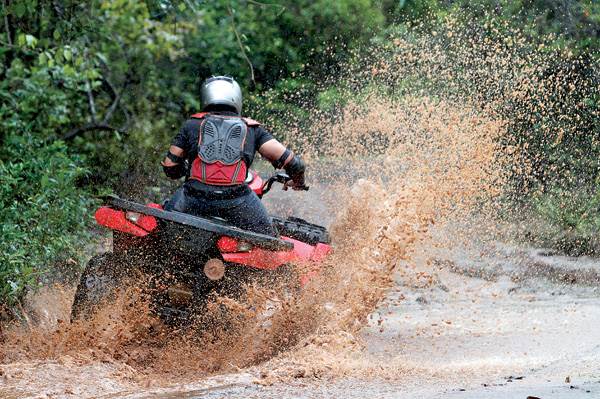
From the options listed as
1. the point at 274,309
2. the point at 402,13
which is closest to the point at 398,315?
the point at 274,309

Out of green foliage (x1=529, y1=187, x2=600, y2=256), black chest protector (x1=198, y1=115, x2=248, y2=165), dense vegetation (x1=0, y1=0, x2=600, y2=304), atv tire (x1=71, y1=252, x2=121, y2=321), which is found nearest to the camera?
atv tire (x1=71, y1=252, x2=121, y2=321)

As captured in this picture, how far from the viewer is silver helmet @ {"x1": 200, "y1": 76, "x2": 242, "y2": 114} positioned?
7.05 meters

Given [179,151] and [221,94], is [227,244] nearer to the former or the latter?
[179,151]

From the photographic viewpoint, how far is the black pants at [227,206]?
6922 millimetres

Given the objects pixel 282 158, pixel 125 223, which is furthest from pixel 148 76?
pixel 125 223

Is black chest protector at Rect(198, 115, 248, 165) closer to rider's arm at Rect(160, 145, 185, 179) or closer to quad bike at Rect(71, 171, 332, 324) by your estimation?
rider's arm at Rect(160, 145, 185, 179)

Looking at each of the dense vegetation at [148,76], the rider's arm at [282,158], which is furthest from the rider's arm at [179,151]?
the dense vegetation at [148,76]

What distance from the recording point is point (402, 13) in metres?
17.1

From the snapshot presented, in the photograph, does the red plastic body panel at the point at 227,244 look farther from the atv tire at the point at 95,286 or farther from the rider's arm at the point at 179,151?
the rider's arm at the point at 179,151

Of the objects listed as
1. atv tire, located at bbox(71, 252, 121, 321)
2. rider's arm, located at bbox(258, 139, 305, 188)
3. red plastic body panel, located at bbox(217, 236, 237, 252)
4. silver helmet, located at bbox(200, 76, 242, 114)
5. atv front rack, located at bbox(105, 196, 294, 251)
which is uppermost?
silver helmet, located at bbox(200, 76, 242, 114)

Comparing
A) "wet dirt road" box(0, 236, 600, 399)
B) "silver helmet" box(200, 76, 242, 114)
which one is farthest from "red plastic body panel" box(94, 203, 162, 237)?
"silver helmet" box(200, 76, 242, 114)

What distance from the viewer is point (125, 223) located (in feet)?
21.6

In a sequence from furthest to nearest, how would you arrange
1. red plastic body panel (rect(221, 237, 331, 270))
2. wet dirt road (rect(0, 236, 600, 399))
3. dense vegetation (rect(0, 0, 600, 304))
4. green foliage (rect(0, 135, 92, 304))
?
dense vegetation (rect(0, 0, 600, 304))
green foliage (rect(0, 135, 92, 304))
red plastic body panel (rect(221, 237, 331, 270))
wet dirt road (rect(0, 236, 600, 399))

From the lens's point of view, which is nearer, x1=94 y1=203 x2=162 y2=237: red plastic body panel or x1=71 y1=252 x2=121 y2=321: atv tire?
x1=94 y1=203 x2=162 y2=237: red plastic body panel
